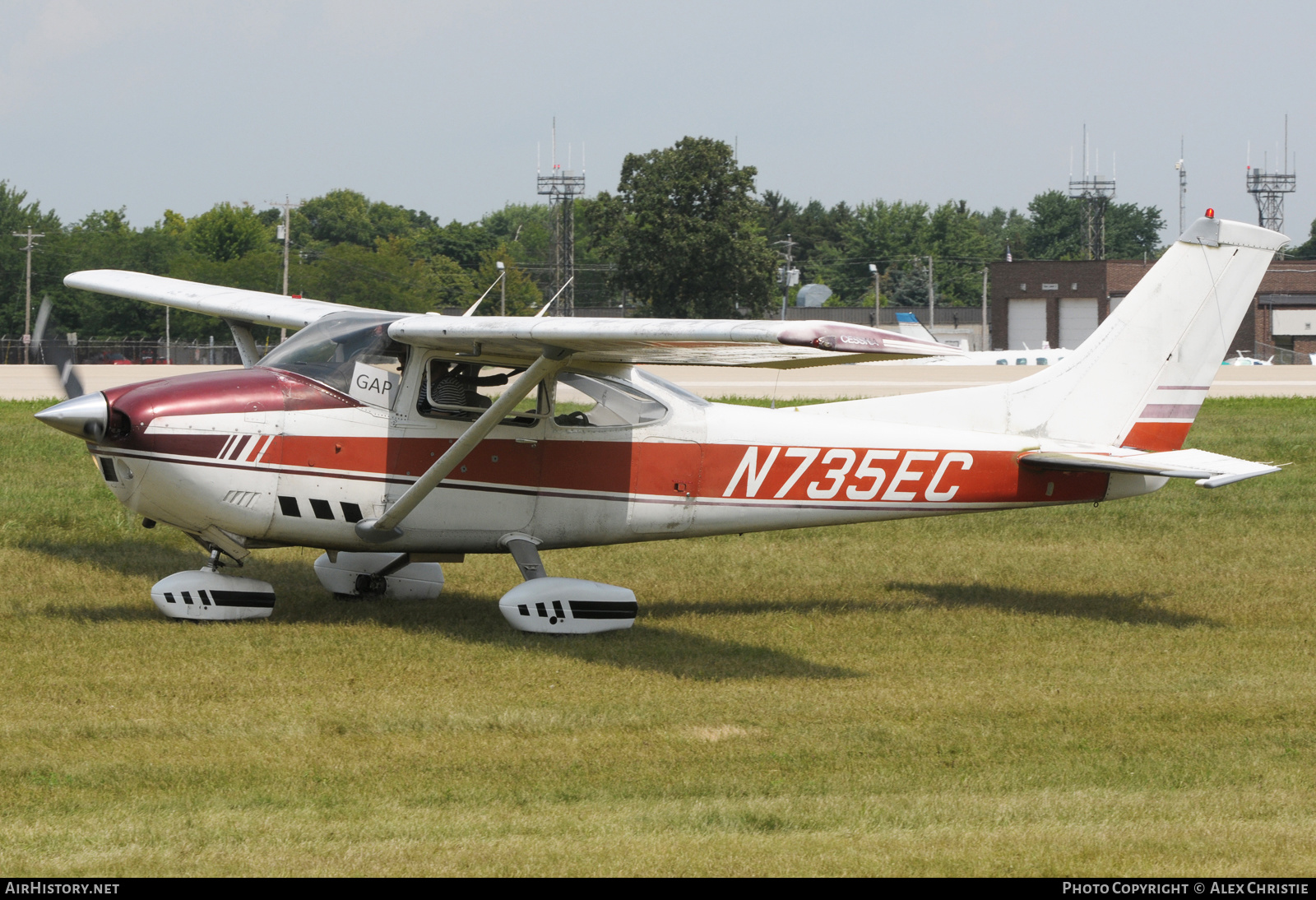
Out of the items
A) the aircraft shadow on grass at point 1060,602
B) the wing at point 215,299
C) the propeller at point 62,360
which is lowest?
the aircraft shadow on grass at point 1060,602

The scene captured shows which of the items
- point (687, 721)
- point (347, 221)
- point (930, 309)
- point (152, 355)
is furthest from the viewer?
point (347, 221)

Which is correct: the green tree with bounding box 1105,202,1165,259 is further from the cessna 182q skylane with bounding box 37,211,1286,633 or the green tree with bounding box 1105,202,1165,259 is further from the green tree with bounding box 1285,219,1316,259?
the cessna 182q skylane with bounding box 37,211,1286,633

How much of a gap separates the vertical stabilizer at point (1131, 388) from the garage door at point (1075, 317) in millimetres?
83087

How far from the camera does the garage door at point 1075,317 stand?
91.1 metres

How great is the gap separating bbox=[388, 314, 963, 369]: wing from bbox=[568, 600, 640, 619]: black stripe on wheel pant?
1.77 metres

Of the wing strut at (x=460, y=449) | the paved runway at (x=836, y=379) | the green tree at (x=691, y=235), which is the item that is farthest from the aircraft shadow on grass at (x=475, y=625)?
the green tree at (x=691, y=235)

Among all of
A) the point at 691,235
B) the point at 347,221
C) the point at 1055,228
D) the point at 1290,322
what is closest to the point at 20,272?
the point at 691,235

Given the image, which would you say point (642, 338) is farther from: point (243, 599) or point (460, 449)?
point (243, 599)

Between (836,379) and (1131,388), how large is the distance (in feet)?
96.2

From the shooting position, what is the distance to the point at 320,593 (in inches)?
446

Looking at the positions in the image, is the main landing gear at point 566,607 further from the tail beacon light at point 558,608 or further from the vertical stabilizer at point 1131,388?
the vertical stabilizer at point 1131,388

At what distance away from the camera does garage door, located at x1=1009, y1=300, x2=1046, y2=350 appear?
92.7 metres

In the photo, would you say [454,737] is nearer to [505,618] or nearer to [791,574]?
[505,618]

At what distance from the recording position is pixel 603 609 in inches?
390
